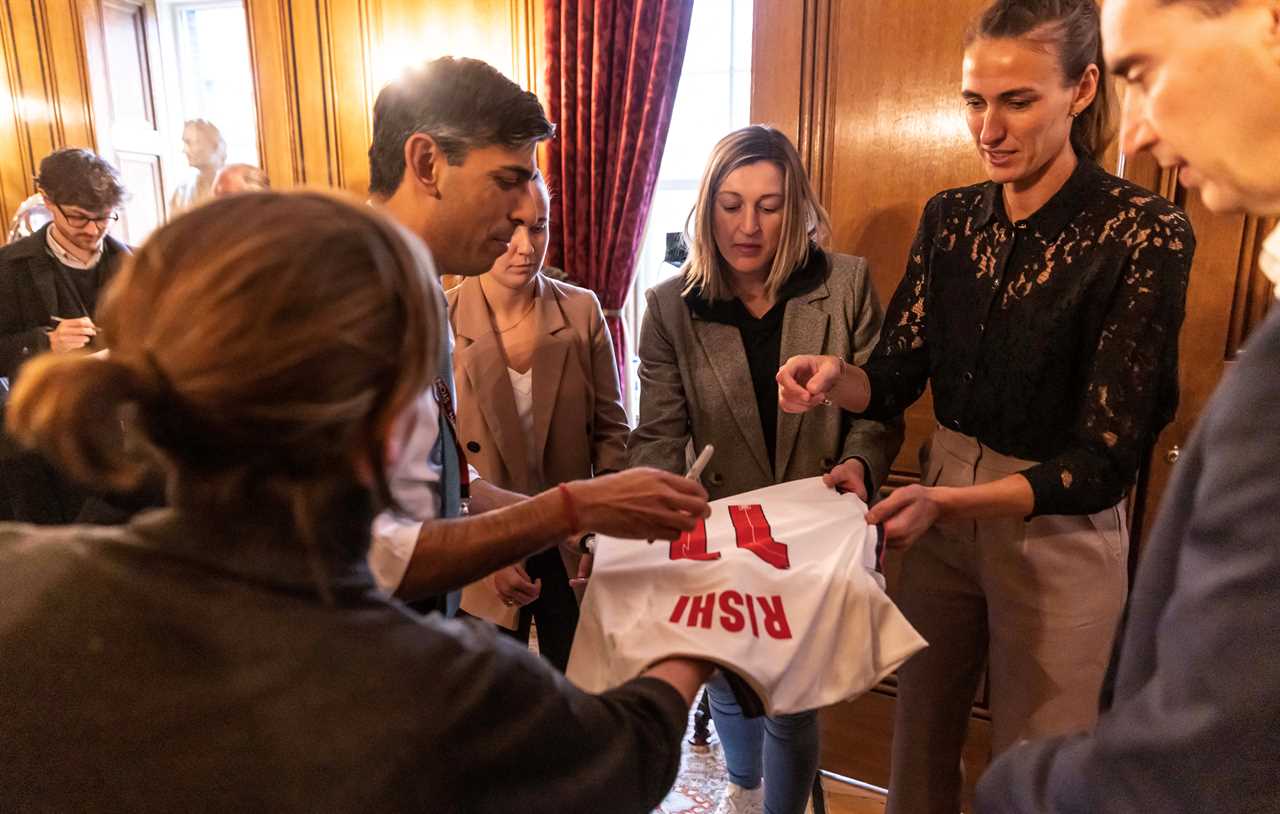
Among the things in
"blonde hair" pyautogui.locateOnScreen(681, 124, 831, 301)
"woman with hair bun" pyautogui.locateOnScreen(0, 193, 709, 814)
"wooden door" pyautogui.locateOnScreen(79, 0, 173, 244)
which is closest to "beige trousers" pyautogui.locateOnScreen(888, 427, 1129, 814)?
"blonde hair" pyautogui.locateOnScreen(681, 124, 831, 301)

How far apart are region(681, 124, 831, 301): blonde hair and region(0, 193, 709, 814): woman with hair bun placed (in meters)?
1.39

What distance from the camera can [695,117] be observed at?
3.52 metres

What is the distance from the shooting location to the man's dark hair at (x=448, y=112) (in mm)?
1441

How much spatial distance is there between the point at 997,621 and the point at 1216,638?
107cm

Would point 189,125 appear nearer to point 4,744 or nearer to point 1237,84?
point 4,744

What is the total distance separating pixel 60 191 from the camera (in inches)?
114

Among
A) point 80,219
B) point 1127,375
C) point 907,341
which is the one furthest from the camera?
point 80,219

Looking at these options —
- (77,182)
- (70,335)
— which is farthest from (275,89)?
(70,335)

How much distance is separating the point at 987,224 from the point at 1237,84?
89 cm

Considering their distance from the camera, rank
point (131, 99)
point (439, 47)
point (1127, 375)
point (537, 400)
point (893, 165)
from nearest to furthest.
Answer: point (1127, 375), point (537, 400), point (893, 165), point (439, 47), point (131, 99)

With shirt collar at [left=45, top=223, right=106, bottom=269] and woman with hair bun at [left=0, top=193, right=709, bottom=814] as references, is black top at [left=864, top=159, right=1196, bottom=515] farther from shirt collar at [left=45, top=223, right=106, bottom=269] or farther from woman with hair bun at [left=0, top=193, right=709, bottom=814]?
shirt collar at [left=45, top=223, right=106, bottom=269]

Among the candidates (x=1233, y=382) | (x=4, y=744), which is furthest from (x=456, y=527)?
(x=1233, y=382)

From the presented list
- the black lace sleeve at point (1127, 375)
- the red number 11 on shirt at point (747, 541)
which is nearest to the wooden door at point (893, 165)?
the black lace sleeve at point (1127, 375)

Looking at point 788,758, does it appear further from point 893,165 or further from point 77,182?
point 77,182
